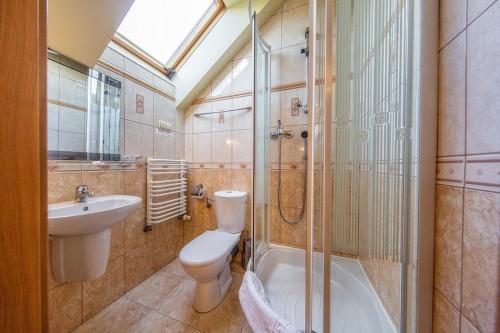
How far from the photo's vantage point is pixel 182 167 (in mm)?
1927

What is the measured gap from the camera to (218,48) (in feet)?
5.64

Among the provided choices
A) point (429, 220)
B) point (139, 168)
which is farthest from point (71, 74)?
point (429, 220)

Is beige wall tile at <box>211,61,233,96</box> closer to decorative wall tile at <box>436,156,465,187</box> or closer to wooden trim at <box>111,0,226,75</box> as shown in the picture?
wooden trim at <box>111,0,226,75</box>

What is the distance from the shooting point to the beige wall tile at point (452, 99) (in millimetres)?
401

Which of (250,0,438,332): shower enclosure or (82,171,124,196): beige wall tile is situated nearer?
(250,0,438,332): shower enclosure

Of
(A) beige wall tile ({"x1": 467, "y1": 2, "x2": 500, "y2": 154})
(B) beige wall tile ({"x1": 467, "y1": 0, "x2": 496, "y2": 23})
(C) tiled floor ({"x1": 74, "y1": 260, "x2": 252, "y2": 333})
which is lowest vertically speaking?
(C) tiled floor ({"x1": 74, "y1": 260, "x2": 252, "y2": 333})

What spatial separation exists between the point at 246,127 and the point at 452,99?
1.45 metres

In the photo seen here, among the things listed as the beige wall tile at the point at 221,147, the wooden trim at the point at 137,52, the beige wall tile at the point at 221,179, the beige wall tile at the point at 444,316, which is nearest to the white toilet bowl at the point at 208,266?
the beige wall tile at the point at 221,179

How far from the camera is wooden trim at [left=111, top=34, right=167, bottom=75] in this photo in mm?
1468

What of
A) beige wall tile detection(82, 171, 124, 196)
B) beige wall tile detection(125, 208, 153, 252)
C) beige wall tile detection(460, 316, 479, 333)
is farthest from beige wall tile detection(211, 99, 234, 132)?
beige wall tile detection(460, 316, 479, 333)

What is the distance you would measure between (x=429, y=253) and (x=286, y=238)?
122 cm

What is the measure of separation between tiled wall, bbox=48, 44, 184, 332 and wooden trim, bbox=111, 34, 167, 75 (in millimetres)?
154

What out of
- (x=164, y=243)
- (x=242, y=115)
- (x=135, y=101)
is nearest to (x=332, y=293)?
(x=242, y=115)

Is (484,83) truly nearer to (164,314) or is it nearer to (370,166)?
(370,166)
